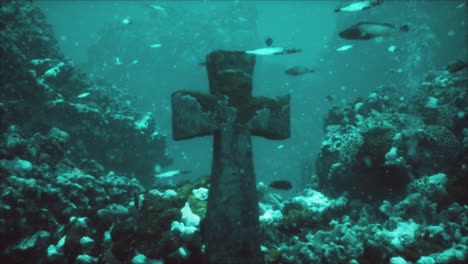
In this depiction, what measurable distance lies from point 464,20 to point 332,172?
26.7 m

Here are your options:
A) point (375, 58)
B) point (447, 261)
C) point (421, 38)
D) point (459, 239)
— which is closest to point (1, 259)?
point (447, 261)

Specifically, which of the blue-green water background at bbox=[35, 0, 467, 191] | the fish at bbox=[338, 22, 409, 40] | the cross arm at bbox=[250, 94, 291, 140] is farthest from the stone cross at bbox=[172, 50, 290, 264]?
the blue-green water background at bbox=[35, 0, 467, 191]

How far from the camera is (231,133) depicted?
3242 millimetres

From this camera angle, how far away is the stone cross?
2.88 meters

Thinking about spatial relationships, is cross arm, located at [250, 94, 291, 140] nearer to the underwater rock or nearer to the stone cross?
the stone cross

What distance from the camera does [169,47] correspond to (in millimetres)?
33250

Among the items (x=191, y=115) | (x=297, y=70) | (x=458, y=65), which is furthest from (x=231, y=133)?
(x=458, y=65)

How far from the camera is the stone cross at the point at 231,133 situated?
9.45 ft

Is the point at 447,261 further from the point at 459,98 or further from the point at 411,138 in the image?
the point at 459,98

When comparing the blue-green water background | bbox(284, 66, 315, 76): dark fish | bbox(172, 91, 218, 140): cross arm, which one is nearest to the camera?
bbox(172, 91, 218, 140): cross arm

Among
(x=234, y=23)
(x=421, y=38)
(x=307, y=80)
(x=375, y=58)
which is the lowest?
(x=307, y=80)

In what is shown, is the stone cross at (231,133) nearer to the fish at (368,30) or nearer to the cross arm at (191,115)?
the cross arm at (191,115)

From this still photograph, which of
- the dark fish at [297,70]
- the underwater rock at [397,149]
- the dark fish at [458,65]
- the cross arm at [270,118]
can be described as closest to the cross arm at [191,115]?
the cross arm at [270,118]

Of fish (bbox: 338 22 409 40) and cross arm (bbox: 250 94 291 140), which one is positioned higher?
fish (bbox: 338 22 409 40)
